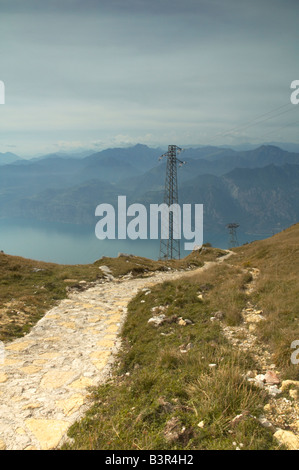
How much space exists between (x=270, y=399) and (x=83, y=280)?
17492 mm

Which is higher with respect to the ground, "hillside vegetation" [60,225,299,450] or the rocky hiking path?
"hillside vegetation" [60,225,299,450]

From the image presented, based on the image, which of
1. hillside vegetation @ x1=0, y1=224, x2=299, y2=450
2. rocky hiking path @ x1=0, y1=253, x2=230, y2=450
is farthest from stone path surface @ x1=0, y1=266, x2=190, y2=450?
hillside vegetation @ x1=0, y1=224, x2=299, y2=450

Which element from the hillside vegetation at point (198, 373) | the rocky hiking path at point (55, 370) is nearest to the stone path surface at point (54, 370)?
the rocky hiking path at point (55, 370)

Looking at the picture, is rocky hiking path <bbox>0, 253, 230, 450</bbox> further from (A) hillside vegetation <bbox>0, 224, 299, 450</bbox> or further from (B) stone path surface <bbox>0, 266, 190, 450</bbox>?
(A) hillside vegetation <bbox>0, 224, 299, 450</bbox>

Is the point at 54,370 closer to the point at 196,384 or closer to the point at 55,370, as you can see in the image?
the point at 55,370

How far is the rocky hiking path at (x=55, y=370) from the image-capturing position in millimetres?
6242

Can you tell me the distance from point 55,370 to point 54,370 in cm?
3

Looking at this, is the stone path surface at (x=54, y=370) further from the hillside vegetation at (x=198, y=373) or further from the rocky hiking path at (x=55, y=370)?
the hillside vegetation at (x=198, y=373)

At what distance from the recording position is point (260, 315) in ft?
35.4

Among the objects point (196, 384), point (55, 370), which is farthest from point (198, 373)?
point (55, 370)

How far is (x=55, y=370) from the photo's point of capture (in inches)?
359

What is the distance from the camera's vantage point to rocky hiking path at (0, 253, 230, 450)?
6242mm
